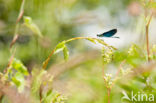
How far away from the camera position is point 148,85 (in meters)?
0.51

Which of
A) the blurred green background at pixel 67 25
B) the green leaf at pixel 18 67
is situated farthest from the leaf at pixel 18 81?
the blurred green background at pixel 67 25

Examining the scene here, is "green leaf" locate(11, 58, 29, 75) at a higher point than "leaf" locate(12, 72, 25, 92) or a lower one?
higher

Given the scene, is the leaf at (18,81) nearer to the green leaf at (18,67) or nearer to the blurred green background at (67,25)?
the green leaf at (18,67)

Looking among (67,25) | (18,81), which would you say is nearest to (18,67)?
(18,81)

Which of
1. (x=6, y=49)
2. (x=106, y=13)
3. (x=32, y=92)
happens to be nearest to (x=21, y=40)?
(x=6, y=49)

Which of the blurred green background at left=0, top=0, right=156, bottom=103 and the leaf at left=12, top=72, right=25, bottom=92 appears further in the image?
the blurred green background at left=0, top=0, right=156, bottom=103

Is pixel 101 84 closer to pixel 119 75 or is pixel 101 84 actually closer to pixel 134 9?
pixel 119 75

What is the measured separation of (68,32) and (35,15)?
0.27 m

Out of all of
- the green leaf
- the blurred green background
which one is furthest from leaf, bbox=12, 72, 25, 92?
the blurred green background

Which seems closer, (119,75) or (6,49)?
(119,75)

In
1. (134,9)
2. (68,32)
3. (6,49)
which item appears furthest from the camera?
(68,32)

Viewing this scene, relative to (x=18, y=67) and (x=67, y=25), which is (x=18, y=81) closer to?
(x=18, y=67)

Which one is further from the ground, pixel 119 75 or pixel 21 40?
pixel 119 75

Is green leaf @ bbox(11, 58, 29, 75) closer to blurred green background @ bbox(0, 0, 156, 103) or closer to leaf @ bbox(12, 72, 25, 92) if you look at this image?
leaf @ bbox(12, 72, 25, 92)
